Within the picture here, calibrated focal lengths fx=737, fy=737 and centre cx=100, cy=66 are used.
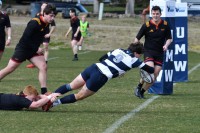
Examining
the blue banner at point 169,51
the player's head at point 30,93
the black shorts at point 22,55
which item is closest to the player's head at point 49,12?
the black shorts at point 22,55

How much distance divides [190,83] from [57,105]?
6.70 metres

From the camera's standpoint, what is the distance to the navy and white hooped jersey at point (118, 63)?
12203 millimetres

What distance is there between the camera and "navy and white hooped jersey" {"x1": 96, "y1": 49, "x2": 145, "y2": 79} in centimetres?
1220

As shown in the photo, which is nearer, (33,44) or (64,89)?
(64,89)

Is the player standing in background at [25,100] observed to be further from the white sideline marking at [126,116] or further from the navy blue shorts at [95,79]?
the white sideline marking at [126,116]

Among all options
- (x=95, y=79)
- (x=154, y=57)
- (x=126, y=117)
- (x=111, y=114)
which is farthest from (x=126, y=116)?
(x=154, y=57)

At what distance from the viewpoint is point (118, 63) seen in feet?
40.0

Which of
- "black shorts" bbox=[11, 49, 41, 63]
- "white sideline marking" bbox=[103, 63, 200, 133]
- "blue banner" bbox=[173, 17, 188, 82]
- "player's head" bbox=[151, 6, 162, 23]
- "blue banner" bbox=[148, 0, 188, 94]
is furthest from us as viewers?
"blue banner" bbox=[173, 17, 188, 82]

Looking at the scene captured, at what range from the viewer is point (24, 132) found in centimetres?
1016

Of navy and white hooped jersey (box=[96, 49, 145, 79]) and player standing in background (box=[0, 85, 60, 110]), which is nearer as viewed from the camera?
player standing in background (box=[0, 85, 60, 110])

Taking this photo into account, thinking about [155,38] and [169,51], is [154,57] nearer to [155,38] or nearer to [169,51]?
[155,38]

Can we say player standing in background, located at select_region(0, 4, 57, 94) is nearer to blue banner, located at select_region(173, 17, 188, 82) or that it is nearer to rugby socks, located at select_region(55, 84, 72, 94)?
rugby socks, located at select_region(55, 84, 72, 94)

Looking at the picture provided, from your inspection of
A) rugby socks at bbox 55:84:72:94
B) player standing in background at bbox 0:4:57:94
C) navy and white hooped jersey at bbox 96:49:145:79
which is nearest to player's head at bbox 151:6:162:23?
player standing in background at bbox 0:4:57:94

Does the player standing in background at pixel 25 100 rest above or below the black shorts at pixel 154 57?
below
